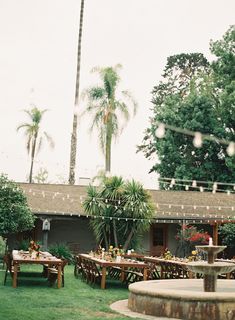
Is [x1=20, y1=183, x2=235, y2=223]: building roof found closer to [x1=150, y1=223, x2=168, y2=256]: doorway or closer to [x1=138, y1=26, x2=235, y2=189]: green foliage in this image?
[x1=150, y1=223, x2=168, y2=256]: doorway

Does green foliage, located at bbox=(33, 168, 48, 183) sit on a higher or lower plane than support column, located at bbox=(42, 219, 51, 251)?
higher

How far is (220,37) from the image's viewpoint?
3878 centimetres

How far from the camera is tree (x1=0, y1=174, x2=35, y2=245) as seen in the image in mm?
21484

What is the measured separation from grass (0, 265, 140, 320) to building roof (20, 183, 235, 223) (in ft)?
30.5

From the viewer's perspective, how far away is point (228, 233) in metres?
26.4

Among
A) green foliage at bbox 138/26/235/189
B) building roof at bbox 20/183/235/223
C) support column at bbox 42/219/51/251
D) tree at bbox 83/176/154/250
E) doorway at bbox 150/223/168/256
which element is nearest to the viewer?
support column at bbox 42/219/51/251

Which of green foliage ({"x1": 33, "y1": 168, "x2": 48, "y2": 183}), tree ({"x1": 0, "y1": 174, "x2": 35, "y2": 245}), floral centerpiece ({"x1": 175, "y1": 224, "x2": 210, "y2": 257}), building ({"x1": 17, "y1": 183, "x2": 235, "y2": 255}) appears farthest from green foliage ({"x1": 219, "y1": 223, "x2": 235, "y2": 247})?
green foliage ({"x1": 33, "y1": 168, "x2": 48, "y2": 183})

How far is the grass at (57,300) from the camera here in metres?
10.3

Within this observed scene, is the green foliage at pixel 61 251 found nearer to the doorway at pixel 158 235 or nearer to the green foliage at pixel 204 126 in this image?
the doorway at pixel 158 235

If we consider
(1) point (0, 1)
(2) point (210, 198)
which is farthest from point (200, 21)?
(2) point (210, 198)

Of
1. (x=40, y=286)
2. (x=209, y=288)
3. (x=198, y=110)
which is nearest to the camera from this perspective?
(x=209, y=288)

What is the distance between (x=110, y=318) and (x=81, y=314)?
0.65m

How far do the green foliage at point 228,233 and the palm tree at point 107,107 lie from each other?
29.9ft

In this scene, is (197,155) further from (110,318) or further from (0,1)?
(110,318)
